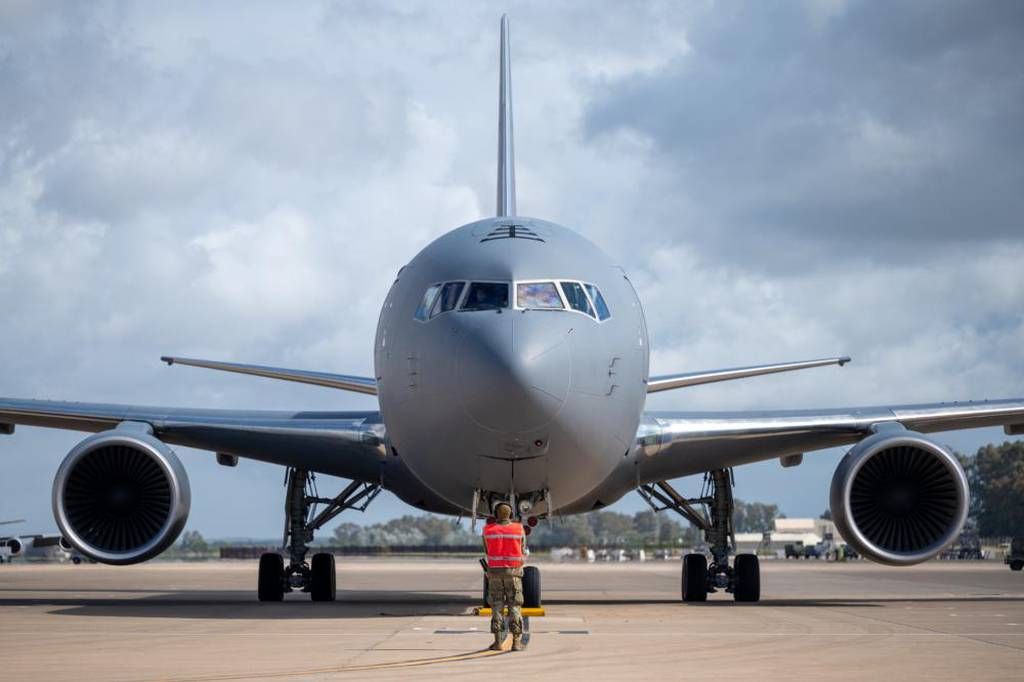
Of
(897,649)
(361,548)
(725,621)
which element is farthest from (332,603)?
(361,548)

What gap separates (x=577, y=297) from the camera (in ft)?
46.8

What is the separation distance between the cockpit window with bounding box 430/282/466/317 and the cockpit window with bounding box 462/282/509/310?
5.2 inches

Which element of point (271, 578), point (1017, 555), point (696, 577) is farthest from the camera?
point (1017, 555)

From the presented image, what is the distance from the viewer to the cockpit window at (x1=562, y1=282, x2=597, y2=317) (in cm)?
1413

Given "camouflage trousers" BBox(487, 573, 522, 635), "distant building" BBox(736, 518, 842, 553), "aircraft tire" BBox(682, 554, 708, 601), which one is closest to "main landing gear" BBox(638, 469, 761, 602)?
"aircraft tire" BBox(682, 554, 708, 601)

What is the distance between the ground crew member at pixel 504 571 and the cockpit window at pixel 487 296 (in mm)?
2203

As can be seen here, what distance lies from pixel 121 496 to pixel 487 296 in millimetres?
6391

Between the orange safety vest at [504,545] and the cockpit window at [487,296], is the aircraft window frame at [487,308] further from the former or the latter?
the orange safety vest at [504,545]

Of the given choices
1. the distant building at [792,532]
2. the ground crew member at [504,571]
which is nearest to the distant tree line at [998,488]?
the distant building at [792,532]

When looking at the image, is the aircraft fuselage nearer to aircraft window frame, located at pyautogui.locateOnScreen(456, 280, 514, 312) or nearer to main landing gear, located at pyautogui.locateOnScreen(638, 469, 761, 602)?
aircraft window frame, located at pyautogui.locateOnScreen(456, 280, 514, 312)

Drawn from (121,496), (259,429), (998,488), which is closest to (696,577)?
(259,429)

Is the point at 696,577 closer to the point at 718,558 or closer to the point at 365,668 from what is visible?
the point at 718,558

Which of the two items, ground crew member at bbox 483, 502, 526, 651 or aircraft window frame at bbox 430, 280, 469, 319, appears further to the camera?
aircraft window frame at bbox 430, 280, 469, 319

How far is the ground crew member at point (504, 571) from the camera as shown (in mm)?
11258
